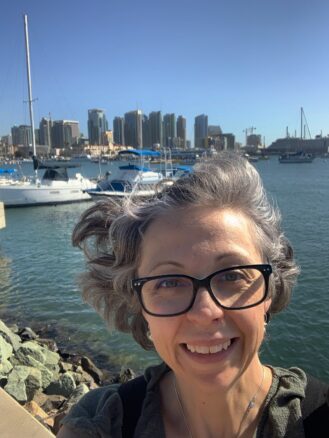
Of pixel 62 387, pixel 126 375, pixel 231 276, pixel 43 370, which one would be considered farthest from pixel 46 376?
pixel 231 276

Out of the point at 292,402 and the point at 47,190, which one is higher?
the point at 292,402

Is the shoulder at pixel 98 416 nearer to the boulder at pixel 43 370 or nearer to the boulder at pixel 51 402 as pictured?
the boulder at pixel 51 402

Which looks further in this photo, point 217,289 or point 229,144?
point 229,144

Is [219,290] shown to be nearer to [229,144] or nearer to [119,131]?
[229,144]

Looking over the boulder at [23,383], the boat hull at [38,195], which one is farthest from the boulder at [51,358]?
the boat hull at [38,195]

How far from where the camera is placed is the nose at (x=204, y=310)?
52.4 inches

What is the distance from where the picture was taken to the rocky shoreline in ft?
17.4

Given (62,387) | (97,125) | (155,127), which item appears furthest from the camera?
(97,125)

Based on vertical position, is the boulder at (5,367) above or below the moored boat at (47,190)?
below

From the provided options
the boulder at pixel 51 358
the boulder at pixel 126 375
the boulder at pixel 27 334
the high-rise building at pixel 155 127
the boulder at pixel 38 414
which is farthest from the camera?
the high-rise building at pixel 155 127

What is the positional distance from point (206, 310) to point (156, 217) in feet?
1.30

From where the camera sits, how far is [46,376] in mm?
6363

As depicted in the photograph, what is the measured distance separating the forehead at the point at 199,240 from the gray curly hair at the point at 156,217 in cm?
3

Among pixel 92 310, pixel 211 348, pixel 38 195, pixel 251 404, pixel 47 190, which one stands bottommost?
pixel 92 310
